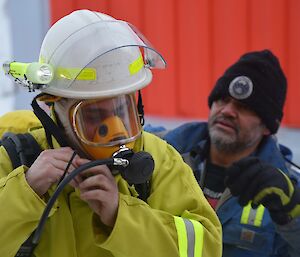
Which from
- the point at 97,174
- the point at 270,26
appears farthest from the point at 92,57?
the point at 270,26

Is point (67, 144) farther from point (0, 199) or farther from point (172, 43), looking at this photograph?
point (172, 43)

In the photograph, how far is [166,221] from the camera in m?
1.42

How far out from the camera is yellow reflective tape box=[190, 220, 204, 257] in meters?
1.44

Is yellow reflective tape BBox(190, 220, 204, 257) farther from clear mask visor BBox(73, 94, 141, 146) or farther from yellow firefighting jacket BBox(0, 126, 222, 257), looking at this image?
clear mask visor BBox(73, 94, 141, 146)

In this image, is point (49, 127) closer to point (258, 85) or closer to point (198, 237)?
point (198, 237)

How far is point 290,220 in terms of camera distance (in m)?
2.13

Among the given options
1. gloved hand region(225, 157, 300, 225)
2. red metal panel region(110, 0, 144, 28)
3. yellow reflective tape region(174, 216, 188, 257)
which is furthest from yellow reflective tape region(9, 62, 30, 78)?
red metal panel region(110, 0, 144, 28)

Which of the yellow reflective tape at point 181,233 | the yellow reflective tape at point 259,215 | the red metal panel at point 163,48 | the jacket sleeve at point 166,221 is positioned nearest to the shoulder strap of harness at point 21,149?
the jacket sleeve at point 166,221

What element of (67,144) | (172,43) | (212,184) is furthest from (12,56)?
(67,144)

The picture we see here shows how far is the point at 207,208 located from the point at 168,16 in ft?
7.03

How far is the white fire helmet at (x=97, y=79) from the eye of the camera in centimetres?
142

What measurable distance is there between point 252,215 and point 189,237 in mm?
946

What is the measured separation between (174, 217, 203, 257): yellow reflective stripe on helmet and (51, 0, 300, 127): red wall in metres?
2.00

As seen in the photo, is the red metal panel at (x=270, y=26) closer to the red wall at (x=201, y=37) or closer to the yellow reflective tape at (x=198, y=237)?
the red wall at (x=201, y=37)
